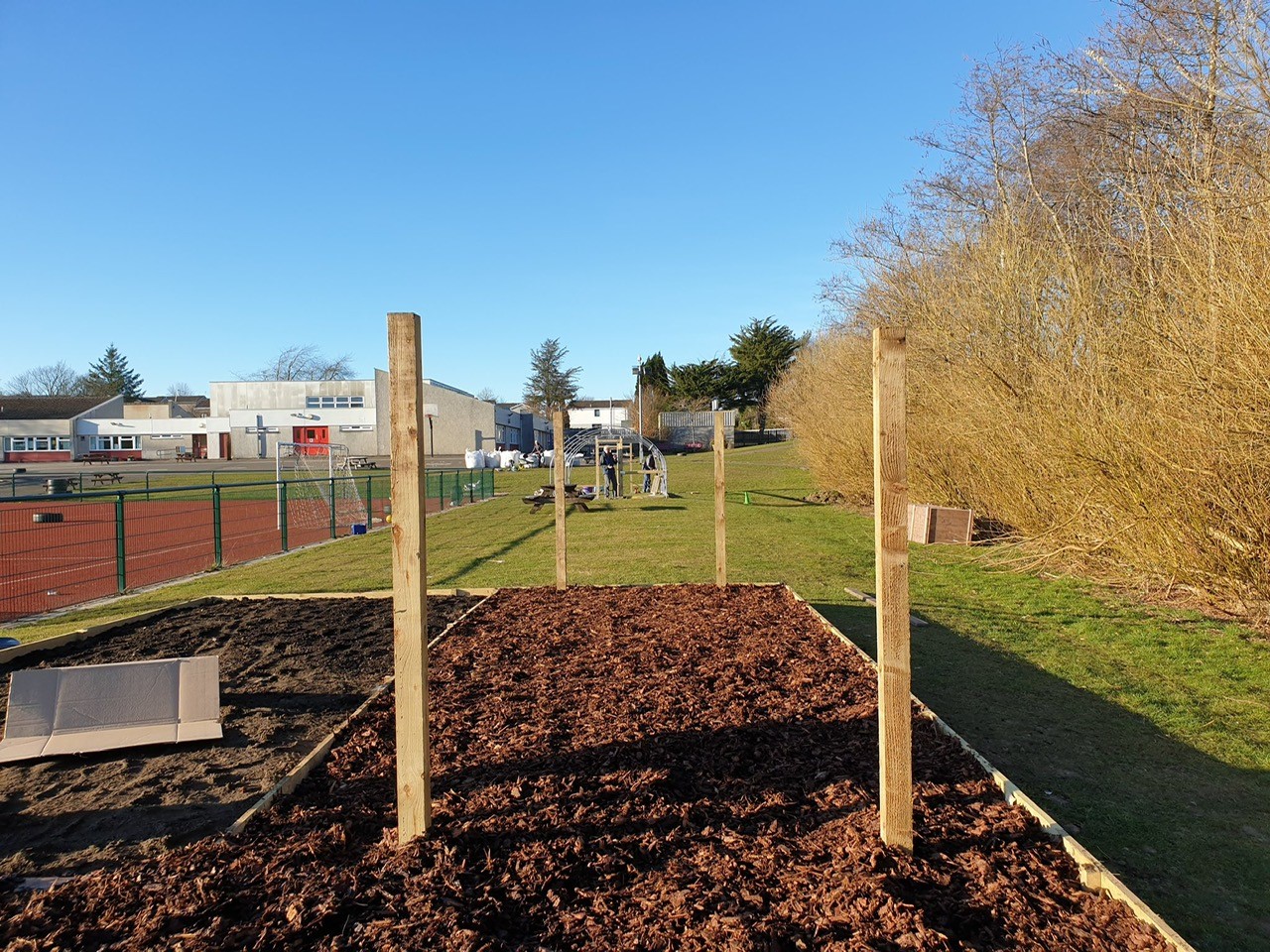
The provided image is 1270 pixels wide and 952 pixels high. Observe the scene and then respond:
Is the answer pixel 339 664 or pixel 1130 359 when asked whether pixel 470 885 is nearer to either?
pixel 339 664

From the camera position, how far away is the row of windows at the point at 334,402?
62.8 metres

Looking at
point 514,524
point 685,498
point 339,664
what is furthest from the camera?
point 685,498

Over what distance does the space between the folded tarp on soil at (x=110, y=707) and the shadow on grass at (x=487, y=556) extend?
5.32 meters

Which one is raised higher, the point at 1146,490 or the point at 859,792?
the point at 1146,490

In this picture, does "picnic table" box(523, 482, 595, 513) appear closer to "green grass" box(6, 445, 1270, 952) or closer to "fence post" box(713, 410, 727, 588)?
"green grass" box(6, 445, 1270, 952)

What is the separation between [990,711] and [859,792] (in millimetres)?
2243

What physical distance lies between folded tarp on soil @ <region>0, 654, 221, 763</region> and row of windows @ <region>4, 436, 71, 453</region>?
78.0m

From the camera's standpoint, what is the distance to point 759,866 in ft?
9.31

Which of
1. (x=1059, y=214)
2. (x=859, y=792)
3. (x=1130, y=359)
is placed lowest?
(x=859, y=792)

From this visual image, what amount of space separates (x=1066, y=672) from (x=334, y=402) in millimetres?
63145

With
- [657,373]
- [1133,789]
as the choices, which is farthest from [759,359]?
[1133,789]

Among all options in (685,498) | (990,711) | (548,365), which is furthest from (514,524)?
(548,365)

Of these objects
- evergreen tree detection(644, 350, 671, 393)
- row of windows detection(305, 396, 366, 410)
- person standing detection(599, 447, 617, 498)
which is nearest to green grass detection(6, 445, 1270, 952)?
person standing detection(599, 447, 617, 498)

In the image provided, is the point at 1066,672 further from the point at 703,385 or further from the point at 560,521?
the point at 703,385
